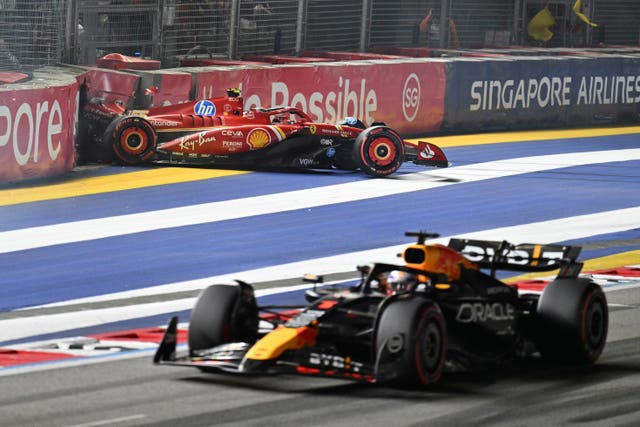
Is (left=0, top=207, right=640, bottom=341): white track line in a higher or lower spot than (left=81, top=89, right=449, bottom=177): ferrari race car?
lower

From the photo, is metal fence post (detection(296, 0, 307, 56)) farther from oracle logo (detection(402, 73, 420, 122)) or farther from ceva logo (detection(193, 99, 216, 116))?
ceva logo (detection(193, 99, 216, 116))

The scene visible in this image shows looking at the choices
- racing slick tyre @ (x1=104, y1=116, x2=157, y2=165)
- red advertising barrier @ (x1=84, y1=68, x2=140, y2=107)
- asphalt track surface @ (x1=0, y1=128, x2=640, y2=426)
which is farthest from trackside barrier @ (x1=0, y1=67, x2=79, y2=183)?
red advertising barrier @ (x1=84, y1=68, x2=140, y2=107)

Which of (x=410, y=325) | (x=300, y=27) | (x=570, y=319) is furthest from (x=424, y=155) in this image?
(x=410, y=325)

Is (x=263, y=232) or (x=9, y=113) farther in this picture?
(x=9, y=113)

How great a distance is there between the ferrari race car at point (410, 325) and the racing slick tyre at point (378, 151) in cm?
1023

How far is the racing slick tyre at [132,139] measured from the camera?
805 inches

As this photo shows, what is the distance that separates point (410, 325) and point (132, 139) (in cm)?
1278

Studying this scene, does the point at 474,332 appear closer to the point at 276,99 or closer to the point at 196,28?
the point at 276,99

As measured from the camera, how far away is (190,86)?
880 inches

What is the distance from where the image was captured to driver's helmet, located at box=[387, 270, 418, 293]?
912 centimetres

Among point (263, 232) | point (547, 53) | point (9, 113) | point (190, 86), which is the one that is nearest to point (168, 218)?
point (263, 232)

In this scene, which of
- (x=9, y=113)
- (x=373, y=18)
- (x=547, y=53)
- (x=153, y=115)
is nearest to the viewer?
(x=9, y=113)

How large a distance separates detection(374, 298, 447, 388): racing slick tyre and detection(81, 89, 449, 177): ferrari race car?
11.8 m

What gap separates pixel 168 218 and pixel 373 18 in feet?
44.0
